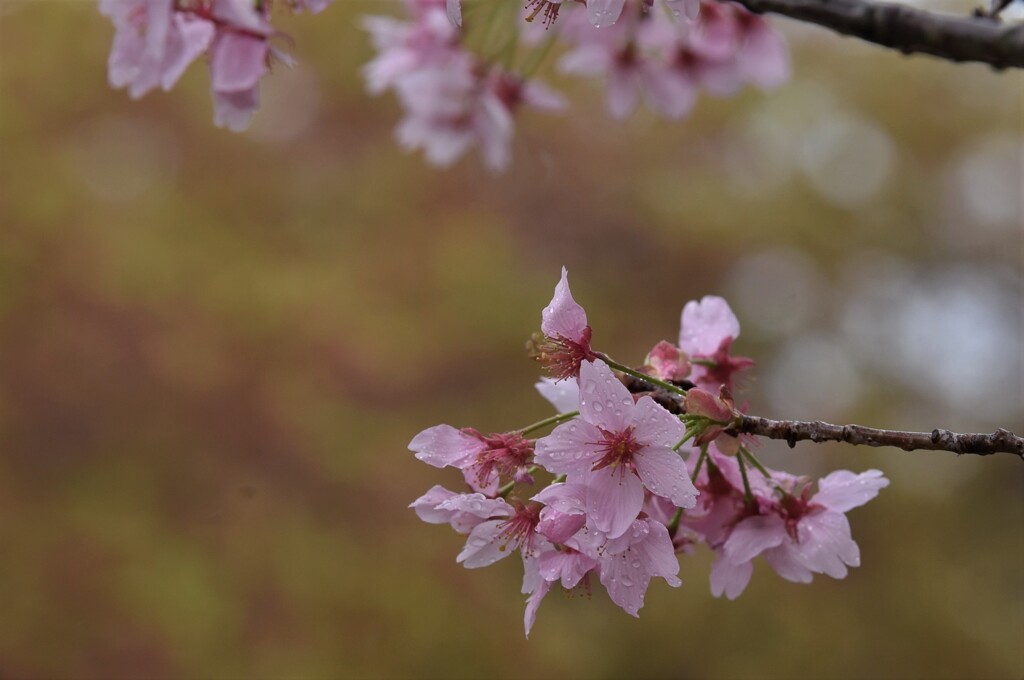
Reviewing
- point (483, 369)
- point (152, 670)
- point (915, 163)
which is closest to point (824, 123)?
point (915, 163)

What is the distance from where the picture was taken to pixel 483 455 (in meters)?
0.62

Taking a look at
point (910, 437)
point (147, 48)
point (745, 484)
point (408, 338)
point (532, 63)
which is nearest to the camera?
point (910, 437)

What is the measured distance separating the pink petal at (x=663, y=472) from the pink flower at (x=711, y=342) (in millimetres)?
160

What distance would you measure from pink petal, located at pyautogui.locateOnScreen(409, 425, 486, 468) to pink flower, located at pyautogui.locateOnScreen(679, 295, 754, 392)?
7.9 inches

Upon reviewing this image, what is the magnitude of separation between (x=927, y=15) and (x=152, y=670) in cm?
229

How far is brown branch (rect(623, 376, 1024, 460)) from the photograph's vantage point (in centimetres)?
54

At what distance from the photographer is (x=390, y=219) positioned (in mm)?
3000

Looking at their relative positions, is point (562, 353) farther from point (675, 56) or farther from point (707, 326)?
point (675, 56)

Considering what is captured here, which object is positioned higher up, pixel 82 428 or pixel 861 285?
pixel 861 285

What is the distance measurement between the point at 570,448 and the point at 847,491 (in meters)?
0.26

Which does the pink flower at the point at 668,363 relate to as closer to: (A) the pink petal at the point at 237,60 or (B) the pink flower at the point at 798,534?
(B) the pink flower at the point at 798,534

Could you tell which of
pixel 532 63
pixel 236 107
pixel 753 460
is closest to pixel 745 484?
pixel 753 460

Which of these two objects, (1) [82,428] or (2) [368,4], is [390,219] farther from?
(1) [82,428]

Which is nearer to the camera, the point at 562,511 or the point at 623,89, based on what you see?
the point at 562,511
